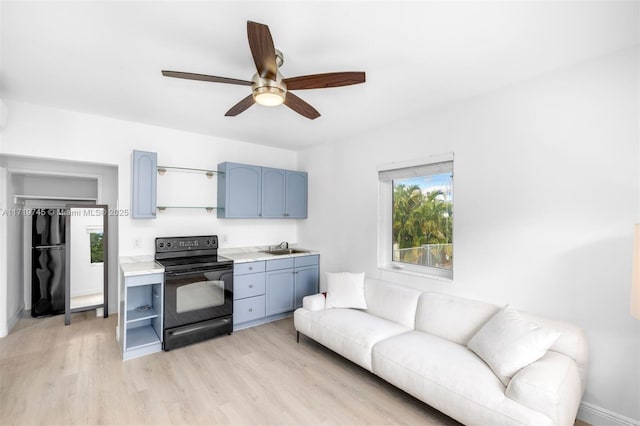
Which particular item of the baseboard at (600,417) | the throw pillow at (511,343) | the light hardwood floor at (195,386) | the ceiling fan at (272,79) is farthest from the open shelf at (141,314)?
the baseboard at (600,417)

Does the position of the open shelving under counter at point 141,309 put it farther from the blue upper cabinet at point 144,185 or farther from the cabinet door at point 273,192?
the cabinet door at point 273,192

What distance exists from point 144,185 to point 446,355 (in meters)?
3.34

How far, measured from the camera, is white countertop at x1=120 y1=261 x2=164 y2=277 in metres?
2.81

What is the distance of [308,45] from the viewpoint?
5.98 ft

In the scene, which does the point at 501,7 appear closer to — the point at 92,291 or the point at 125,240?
the point at 125,240

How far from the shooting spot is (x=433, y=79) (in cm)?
229

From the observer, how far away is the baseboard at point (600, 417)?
185 centimetres

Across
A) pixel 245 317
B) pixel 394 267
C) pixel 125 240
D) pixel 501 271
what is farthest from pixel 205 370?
pixel 501 271

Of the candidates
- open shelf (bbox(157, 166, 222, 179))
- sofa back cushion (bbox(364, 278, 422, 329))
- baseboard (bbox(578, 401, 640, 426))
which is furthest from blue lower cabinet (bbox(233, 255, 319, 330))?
baseboard (bbox(578, 401, 640, 426))

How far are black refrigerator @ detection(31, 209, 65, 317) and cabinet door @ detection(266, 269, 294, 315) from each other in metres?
2.74

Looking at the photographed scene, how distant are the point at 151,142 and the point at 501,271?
3879 millimetres

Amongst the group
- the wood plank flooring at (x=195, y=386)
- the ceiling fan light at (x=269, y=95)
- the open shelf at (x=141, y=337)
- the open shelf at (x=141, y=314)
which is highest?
the ceiling fan light at (x=269, y=95)

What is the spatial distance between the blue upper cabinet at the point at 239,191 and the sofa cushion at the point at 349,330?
5.05 feet

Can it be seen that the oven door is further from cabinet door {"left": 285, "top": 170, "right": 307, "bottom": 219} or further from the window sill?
the window sill
